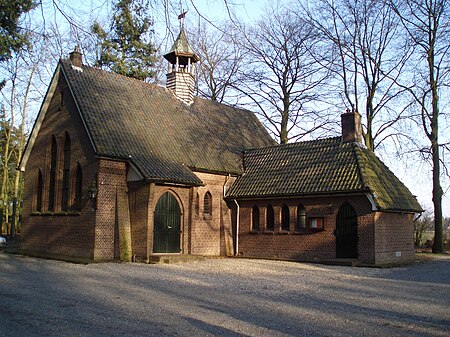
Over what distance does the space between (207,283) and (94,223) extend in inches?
A: 308

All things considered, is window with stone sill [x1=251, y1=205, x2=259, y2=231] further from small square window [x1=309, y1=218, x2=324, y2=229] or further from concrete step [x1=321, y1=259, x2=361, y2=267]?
concrete step [x1=321, y1=259, x2=361, y2=267]

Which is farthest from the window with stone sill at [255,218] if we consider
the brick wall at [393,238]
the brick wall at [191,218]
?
the brick wall at [393,238]

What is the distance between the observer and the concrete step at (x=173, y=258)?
19141mm

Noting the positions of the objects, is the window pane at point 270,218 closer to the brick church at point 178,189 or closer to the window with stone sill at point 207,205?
the brick church at point 178,189

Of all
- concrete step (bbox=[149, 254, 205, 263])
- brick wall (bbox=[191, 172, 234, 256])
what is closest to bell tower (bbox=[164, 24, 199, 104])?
brick wall (bbox=[191, 172, 234, 256])

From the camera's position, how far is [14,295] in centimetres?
1029

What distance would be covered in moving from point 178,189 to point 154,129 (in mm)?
4087

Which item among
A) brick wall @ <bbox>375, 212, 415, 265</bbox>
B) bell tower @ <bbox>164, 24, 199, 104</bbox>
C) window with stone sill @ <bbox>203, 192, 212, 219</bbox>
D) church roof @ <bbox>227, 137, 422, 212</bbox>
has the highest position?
bell tower @ <bbox>164, 24, 199, 104</bbox>

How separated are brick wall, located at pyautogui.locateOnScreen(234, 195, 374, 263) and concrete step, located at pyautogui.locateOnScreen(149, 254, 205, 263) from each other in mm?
3580

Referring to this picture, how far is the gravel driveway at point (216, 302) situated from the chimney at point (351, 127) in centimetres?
794

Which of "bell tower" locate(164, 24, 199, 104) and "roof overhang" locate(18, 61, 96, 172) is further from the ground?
"bell tower" locate(164, 24, 199, 104)

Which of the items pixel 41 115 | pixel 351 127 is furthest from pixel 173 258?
pixel 351 127

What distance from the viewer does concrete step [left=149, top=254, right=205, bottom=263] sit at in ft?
62.8

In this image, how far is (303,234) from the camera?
21.5 m
